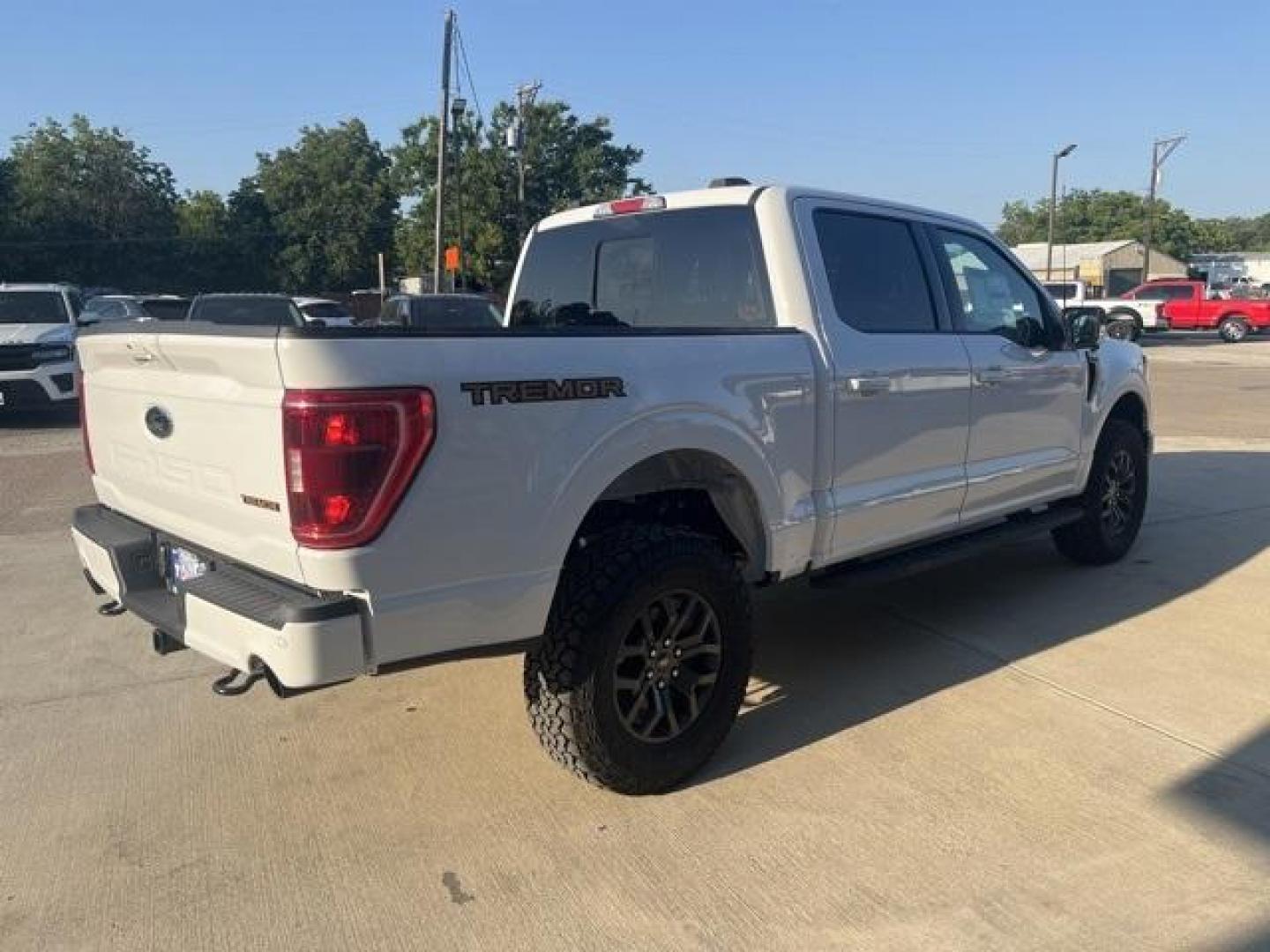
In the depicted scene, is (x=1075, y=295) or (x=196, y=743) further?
(x=1075, y=295)

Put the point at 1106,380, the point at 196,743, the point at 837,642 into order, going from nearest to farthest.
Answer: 1. the point at 196,743
2. the point at 837,642
3. the point at 1106,380

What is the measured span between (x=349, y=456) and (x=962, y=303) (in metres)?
3.19

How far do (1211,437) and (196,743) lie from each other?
446 inches

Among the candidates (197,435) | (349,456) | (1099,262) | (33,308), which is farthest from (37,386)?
(1099,262)

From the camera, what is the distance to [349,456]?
2.64 meters

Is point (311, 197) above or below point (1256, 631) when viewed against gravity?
above

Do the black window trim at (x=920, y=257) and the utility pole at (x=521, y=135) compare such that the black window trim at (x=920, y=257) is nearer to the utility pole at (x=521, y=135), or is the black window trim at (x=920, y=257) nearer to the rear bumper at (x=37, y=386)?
the rear bumper at (x=37, y=386)

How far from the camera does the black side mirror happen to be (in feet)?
17.9

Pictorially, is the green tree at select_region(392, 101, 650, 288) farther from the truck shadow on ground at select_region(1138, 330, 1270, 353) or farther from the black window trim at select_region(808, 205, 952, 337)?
the black window trim at select_region(808, 205, 952, 337)

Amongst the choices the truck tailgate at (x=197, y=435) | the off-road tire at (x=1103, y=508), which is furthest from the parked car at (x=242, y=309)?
the off-road tire at (x=1103, y=508)

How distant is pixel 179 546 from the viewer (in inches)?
132

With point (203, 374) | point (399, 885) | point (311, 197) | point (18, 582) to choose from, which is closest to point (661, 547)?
point (399, 885)

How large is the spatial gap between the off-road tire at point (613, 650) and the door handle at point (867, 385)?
874mm

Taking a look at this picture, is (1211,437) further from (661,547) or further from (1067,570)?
(661,547)
